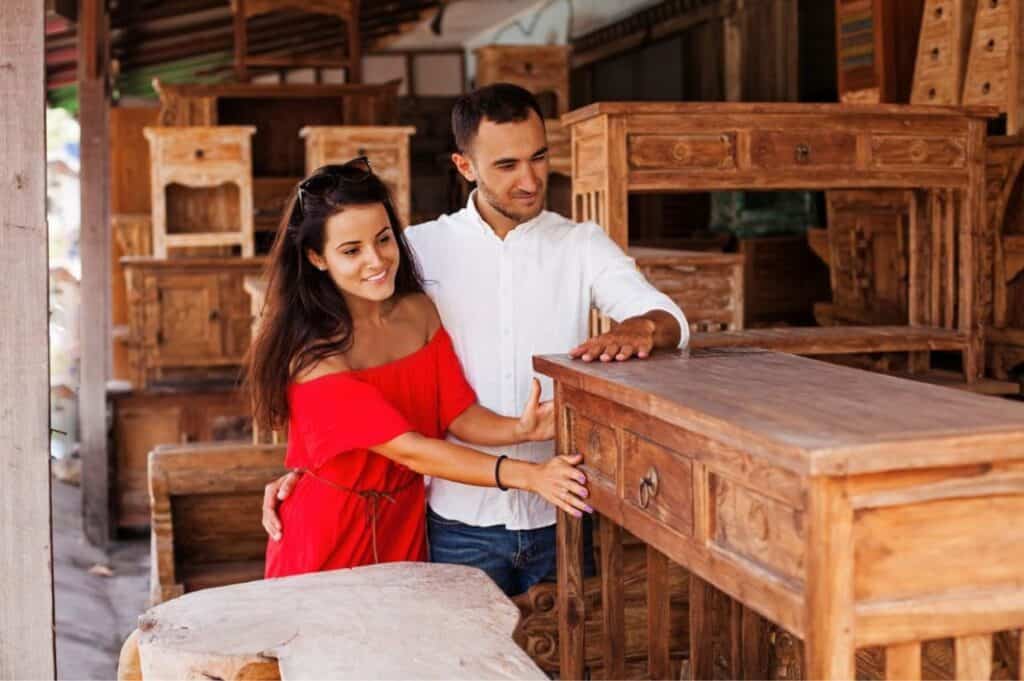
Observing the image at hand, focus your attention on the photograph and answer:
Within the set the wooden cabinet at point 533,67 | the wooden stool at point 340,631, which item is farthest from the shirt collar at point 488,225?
the wooden cabinet at point 533,67

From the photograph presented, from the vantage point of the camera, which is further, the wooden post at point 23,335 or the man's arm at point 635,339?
the wooden post at point 23,335

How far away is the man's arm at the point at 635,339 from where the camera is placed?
2.86m

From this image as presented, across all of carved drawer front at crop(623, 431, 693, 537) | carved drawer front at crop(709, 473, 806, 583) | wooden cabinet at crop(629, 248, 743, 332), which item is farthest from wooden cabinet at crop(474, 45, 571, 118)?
carved drawer front at crop(709, 473, 806, 583)

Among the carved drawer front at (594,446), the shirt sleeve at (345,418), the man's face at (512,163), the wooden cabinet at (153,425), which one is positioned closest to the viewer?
the carved drawer front at (594,446)

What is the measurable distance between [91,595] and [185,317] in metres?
2.16

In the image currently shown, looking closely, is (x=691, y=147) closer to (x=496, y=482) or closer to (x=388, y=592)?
(x=496, y=482)

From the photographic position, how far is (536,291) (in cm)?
335

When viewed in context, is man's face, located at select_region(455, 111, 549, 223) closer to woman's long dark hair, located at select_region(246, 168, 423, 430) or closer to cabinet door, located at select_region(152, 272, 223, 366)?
woman's long dark hair, located at select_region(246, 168, 423, 430)

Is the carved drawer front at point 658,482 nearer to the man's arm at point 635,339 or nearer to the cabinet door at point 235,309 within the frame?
the man's arm at point 635,339

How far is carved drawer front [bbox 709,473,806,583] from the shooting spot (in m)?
1.87

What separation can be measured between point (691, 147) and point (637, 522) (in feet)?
8.54

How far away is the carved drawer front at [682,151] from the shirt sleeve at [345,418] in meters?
2.06

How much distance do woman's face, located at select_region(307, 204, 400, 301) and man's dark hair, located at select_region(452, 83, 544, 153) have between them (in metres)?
0.33

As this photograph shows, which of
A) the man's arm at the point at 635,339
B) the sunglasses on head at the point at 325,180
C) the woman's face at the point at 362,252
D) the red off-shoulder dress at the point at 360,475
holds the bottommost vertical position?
the red off-shoulder dress at the point at 360,475
